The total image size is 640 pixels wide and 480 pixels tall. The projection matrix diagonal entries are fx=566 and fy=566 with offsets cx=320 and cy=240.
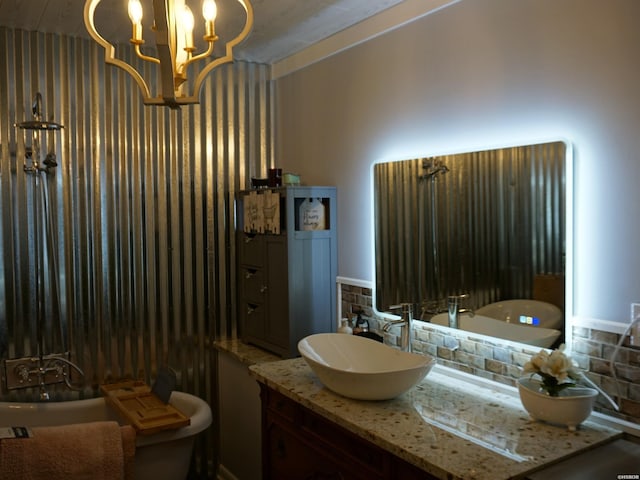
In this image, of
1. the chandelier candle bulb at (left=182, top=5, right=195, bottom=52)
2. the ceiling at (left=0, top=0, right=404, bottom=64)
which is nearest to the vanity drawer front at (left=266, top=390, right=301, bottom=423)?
the chandelier candle bulb at (left=182, top=5, right=195, bottom=52)

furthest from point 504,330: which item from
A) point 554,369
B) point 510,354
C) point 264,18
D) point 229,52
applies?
point 264,18

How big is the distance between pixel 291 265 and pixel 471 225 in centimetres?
105

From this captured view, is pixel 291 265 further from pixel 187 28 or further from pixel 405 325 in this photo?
pixel 187 28

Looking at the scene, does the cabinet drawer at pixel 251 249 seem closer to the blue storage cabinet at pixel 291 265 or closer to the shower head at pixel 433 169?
the blue storage cabinet at pixel 291 265

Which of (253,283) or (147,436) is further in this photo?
(253,283)

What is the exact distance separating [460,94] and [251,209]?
142cm

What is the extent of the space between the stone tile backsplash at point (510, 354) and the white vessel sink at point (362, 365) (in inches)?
9.5

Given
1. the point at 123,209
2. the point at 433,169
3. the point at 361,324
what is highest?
the point at 433,169

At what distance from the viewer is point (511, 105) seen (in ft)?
7.15

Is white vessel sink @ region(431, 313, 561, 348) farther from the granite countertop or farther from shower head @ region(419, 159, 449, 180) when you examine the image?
shower head @ region(419, 159, 449, 180)

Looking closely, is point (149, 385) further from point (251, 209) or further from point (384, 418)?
point (384, 418)

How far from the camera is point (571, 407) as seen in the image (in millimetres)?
1802

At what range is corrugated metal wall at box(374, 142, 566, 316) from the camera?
2.04 meters

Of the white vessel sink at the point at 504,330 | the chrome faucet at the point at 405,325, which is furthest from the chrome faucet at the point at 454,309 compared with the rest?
the chrome faucet at the point at 405,325
